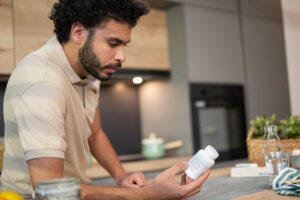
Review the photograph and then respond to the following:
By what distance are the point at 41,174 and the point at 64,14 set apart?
0.64 m

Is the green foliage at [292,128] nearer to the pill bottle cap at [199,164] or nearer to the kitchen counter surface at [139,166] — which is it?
the pill bottle cap at [199,164]

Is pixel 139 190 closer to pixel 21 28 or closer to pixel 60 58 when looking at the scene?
pixel 60 58

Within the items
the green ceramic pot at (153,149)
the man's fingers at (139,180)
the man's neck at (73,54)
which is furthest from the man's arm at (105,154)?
the green ceramic pot at (153,149)

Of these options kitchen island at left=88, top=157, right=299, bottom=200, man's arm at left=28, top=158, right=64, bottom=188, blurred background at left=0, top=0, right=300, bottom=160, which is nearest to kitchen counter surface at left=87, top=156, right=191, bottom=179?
blurred background at left=0, top=0, right=300, bottom=160

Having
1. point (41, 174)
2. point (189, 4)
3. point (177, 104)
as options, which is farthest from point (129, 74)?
point (41, 174)

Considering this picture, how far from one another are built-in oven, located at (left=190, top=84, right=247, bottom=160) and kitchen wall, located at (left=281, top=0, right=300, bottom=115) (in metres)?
0.64

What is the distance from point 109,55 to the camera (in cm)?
130

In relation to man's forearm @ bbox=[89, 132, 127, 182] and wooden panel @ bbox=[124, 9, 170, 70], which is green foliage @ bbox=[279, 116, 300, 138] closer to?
man's forearm @ bbox=[89, 132, 127, 182]

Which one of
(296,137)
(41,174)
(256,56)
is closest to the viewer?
(41,174)

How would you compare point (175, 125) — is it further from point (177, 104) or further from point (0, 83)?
point (0, 83)

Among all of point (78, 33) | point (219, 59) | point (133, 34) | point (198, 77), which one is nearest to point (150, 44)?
point (133, 34)

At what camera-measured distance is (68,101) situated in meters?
1.21

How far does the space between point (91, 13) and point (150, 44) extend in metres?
1.81

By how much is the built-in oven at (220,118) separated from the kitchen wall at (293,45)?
0.64 metres
